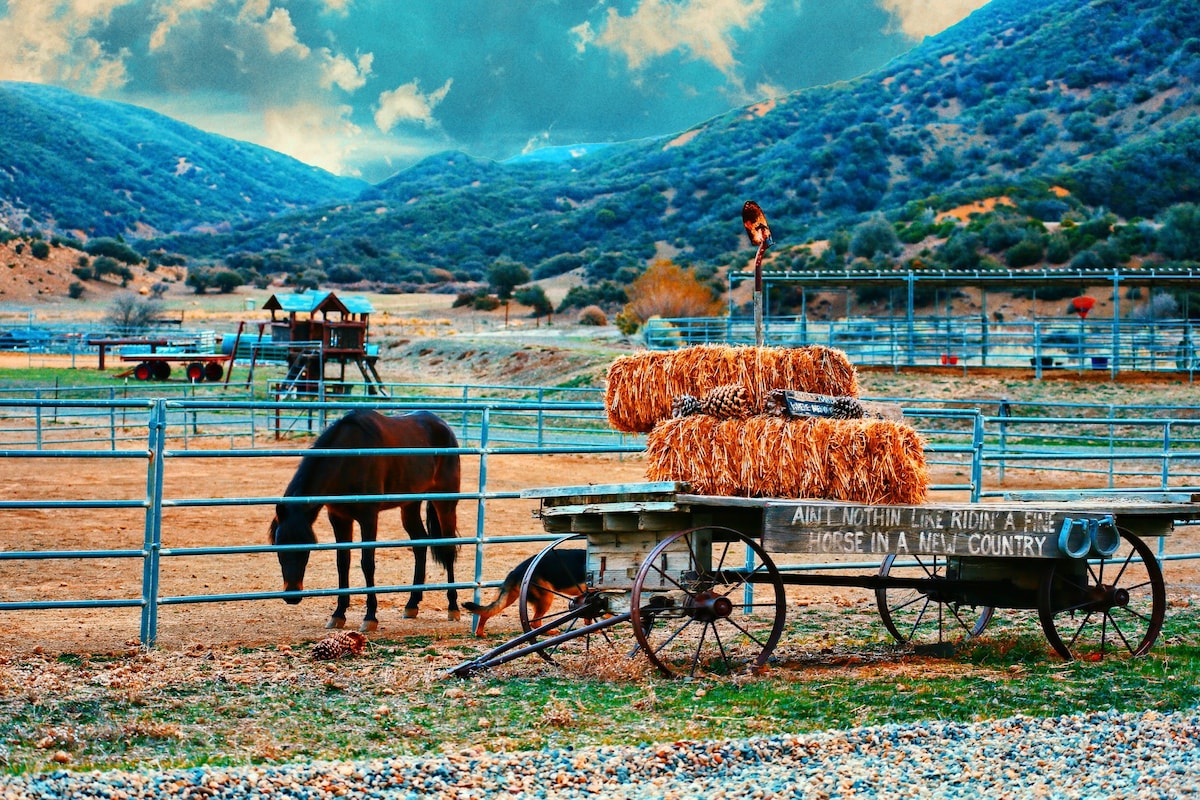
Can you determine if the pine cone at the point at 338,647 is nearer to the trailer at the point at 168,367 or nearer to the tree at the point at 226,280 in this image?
the trailer at the point at 168,367

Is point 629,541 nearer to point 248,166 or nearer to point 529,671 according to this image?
point 529,671

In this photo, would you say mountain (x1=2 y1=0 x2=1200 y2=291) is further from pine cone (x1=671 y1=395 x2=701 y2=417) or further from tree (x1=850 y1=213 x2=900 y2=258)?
pine cone (x1=671 y1=395 x2=701 y2=417)

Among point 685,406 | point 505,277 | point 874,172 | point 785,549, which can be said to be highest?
point 874,172

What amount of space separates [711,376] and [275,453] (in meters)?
2.51

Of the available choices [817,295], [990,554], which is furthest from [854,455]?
[817,295]

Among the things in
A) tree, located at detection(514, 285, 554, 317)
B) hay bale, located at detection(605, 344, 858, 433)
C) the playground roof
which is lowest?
hay bale, located at detection(605, 344, 858, 433)

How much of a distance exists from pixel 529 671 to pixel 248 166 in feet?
586

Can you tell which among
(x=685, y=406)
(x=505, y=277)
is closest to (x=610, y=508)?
(x=685, y=406)

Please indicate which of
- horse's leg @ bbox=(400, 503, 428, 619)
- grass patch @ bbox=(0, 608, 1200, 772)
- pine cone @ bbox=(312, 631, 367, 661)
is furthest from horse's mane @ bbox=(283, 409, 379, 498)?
pine cone @ bbox=(312, 631, 367, 661)

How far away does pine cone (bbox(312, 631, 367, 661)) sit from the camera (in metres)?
6.79

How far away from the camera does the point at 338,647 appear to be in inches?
268

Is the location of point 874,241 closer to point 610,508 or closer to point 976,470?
point 976,470

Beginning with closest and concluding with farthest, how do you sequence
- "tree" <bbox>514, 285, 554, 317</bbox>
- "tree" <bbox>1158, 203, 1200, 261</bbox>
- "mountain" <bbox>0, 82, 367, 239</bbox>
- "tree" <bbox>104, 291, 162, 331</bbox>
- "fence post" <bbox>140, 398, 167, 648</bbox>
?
"fence post" <bbox>140, 398, 167, 648</bbox> < "tree" <bbox>1158, 203, 1200, 261</bbox> < "tree" <bbox>104, 291, 162, 331</bbox> < "tree" <bbox>514, 285, 554, 317</bbox> < "mountain" <bbox>0, 82, 367, 239</bbox>

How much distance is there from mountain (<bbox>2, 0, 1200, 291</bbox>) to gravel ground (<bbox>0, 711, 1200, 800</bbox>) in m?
46.0
